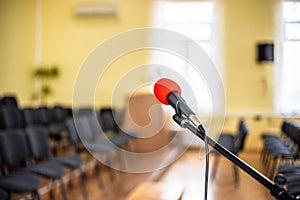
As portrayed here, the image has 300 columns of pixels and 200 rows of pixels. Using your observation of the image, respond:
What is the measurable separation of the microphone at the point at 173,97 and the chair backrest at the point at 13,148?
2.81 m

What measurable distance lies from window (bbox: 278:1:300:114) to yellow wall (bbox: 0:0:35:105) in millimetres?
5830

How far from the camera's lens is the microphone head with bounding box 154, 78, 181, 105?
4.48 ft

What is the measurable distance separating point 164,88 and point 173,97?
5 centimetres

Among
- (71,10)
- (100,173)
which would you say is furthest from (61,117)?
(71,10)

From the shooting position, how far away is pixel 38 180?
3.53m

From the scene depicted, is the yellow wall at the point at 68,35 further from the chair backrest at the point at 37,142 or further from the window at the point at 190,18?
the chair backrest at the point at 37,142

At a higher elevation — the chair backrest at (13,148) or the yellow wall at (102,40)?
the yellow wall at (102,40)

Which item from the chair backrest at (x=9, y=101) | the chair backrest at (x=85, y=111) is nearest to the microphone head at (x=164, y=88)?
the chair backrest at (x=9, y=101)

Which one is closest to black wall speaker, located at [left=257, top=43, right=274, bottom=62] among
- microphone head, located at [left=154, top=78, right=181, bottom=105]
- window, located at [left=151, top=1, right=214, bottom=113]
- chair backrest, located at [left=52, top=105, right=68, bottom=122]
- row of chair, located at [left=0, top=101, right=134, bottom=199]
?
window, located at [left=151, top=1, right=214, bottom=113]

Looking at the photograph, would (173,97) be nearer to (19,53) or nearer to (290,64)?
(290,64)

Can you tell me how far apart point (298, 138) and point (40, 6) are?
23.1ft

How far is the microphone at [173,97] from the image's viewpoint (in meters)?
1.30

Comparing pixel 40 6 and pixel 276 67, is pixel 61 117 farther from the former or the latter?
pixel 276 67

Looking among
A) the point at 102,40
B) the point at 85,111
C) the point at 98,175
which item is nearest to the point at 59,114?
the point at 85,111
